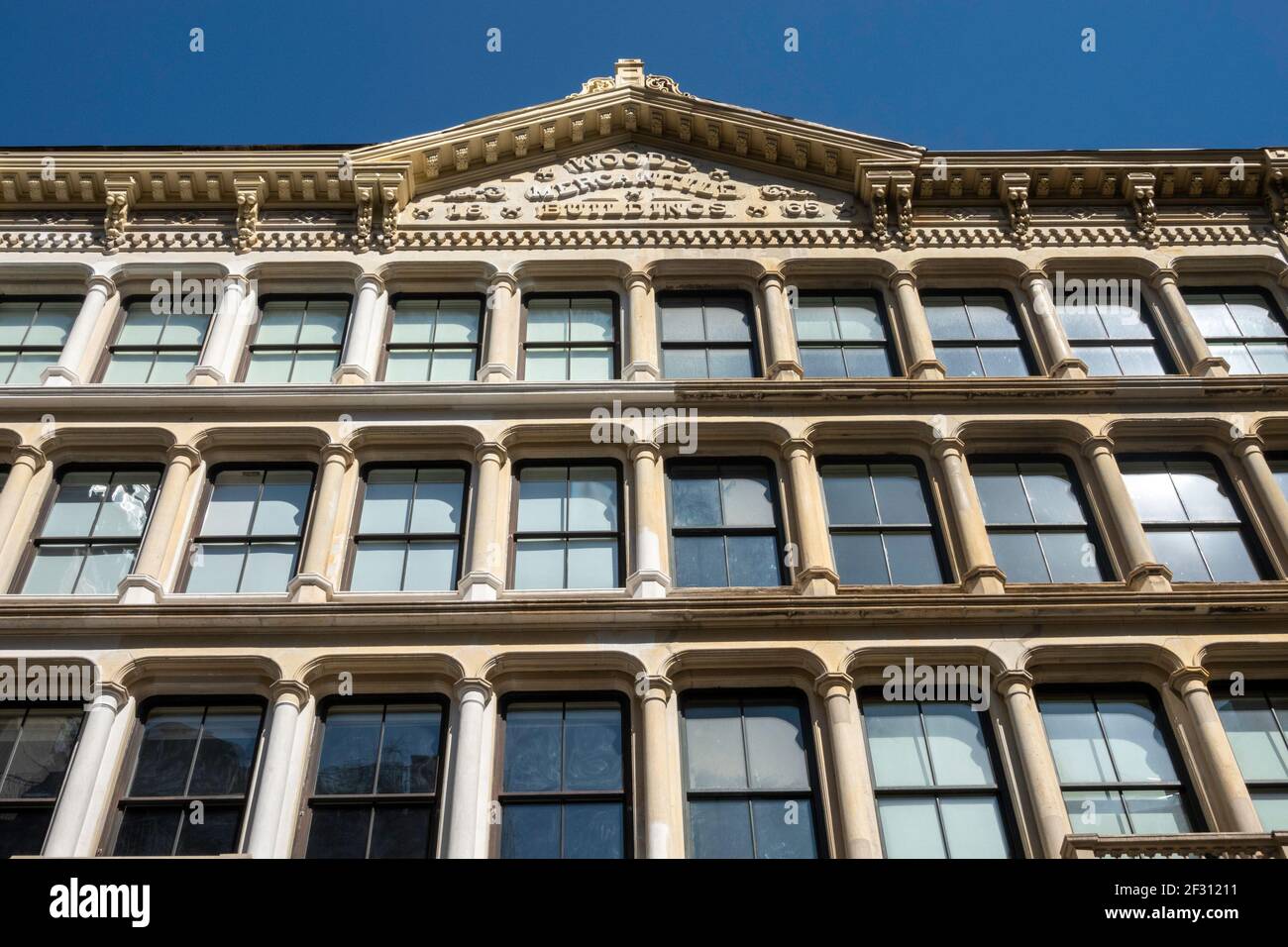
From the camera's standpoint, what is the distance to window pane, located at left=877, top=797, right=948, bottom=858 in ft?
44.7

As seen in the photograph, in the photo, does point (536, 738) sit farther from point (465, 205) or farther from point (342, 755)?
point (465, 205)

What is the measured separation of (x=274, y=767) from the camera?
45.5 feet

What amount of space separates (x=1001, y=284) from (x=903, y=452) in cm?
421

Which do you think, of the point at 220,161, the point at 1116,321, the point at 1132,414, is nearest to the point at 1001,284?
the point at 1116,321

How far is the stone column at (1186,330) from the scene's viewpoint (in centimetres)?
1894

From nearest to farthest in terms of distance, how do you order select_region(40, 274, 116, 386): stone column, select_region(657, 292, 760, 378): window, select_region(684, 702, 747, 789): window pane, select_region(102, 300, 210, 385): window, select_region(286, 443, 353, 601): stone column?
select_region(684, 702, 747, 789): window pane, select_region(286, 443, 353, 601): stone column, select_region(40, 274, 116, 386): stone column, select_region(102, 300, 210, 385): window, select_region(657, 292, 760, 378): window

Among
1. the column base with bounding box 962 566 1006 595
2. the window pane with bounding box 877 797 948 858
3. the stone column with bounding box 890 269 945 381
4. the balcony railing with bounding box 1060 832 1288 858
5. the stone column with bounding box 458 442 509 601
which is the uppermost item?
the stone column with bounding box 890 269 945 381

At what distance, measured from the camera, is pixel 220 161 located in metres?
21.1

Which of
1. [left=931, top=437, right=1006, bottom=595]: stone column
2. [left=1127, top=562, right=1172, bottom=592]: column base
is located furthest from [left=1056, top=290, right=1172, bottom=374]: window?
[left=1127, top=562, right=1172, bottom=592]: column base

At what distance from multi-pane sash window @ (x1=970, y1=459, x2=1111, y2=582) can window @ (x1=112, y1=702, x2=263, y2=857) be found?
8.57 metres

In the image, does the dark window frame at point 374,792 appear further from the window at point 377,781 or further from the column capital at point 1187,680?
the column capital at point 1187,680

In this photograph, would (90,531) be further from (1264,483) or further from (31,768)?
(1264,483)

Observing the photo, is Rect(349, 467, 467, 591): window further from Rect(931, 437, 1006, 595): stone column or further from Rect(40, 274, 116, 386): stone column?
Rect(931, 437, 1006, 595): stone column

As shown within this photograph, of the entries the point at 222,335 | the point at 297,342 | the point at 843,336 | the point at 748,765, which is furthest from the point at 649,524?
the point at 222,335
